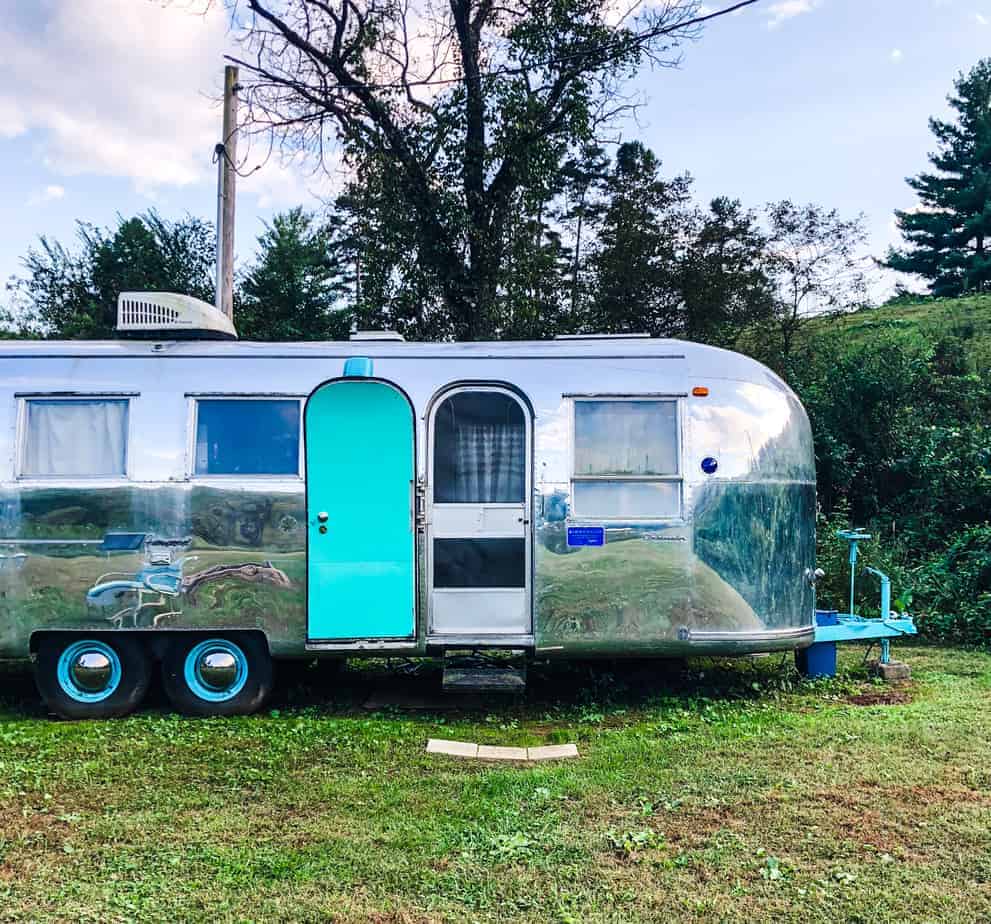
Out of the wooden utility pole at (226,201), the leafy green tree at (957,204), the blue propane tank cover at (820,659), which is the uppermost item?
the leafy green tree at (957,204)

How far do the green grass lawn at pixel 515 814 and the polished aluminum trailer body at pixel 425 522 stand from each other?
71cm

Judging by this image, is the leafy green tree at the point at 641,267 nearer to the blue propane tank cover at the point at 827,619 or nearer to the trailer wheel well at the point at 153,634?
the blue propane tank cover at the point at 827,619

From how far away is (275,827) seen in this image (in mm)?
4684

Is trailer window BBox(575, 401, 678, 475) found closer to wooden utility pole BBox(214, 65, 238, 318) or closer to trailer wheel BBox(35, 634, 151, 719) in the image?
trailer wheel BBox(35, 634, 151, 719)

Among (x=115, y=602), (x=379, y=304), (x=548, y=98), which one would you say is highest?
(x=548, y=98)

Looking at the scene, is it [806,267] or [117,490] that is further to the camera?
[806,267]

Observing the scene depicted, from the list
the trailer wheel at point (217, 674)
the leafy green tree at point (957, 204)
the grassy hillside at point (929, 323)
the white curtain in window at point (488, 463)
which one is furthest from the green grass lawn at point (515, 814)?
the leafy green tree at point (957, 204)

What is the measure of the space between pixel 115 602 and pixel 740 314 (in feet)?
52.8

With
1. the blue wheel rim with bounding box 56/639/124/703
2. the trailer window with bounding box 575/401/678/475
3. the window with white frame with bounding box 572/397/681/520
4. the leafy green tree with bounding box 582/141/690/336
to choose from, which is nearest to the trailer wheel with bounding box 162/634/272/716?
the blue wheel rim with bounding box 56/639/124/703

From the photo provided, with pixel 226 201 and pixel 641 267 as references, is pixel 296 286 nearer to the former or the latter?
pixel 641 267

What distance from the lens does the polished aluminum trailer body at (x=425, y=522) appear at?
21.7 ft

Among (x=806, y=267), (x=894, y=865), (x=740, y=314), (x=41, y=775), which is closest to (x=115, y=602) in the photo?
(x=41, y=775)

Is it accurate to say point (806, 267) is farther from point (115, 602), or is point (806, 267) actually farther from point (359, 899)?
point (359, 899)

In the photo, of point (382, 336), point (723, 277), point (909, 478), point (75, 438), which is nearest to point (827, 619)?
point (382, 336)
